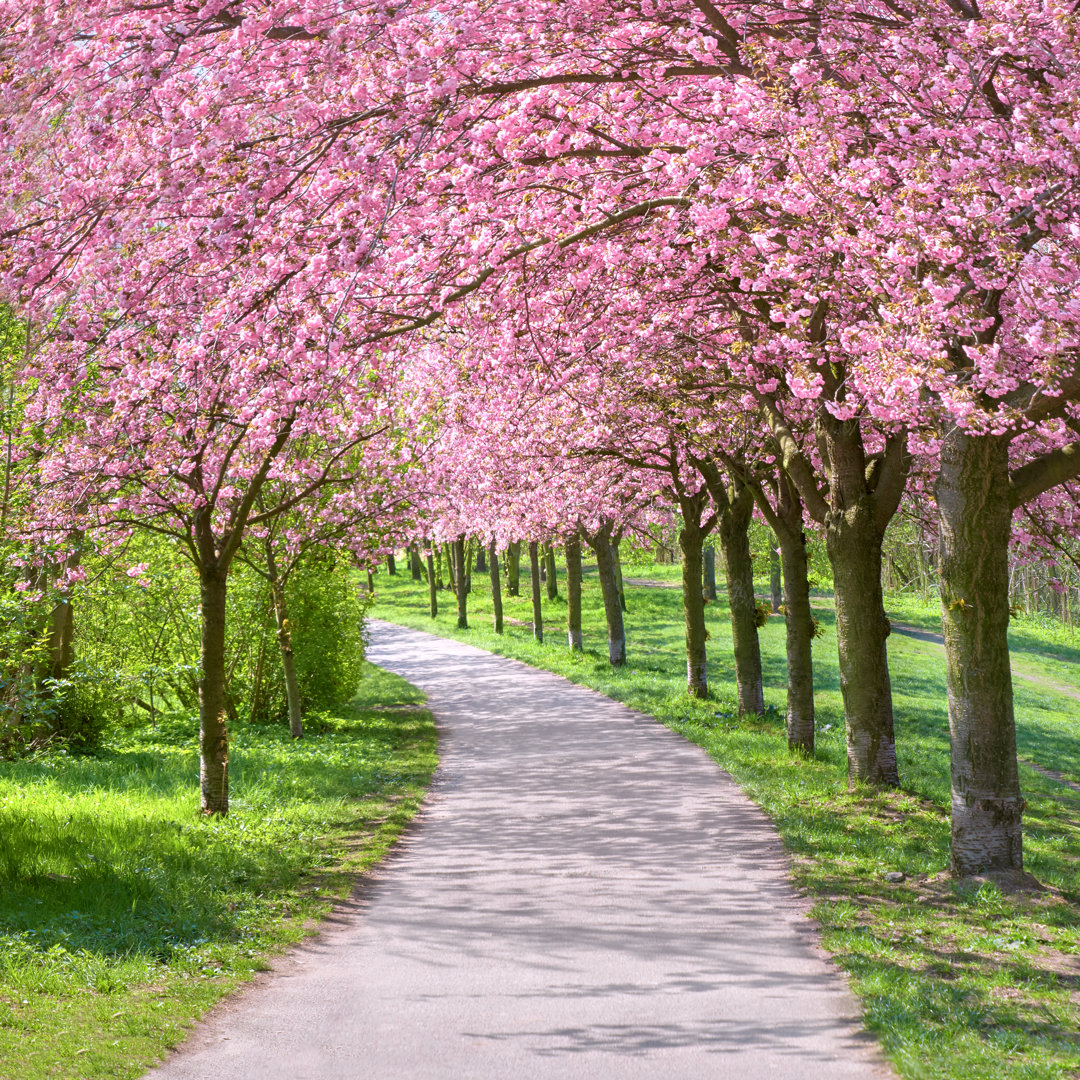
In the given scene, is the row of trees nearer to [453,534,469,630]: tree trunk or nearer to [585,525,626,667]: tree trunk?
[585,525,626,667]: tree trunk

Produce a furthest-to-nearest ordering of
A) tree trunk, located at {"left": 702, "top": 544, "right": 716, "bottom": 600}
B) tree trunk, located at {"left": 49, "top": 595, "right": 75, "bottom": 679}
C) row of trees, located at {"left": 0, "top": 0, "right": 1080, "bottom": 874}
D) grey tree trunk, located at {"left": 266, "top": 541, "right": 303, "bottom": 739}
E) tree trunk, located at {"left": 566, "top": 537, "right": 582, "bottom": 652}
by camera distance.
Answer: tree trunk, located at {"left": 702, "top": 544, "right": 716, "bottom": 600} < tree trunk, located at {"left": 566, "top": 537, "right": 582, "bottom": 652} < grey tree trunk, located at {"left": 266, "top": 541, "right": 303, "bottom": 739} < tree trunk, located at {"left": 49, "top": 595, "right": 75, "bottom": 679} < row of trees, located at {"left": 0, "top": 0, "right": 1080, "bottom": 874}

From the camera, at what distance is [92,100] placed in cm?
610

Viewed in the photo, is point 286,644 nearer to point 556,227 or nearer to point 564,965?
point 556,227

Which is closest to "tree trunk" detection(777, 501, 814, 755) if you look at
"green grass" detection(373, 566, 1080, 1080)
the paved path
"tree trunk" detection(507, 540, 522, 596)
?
"green grass" detection(373, 566, 1080, 1080)

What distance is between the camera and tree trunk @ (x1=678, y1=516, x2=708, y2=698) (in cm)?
1962

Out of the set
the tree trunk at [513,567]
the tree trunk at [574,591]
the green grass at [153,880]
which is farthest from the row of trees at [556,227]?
the tree trunk at [513,567]

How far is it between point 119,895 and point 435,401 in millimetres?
10984

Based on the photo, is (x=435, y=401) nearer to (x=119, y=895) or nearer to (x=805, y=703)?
(x=805, y=703)

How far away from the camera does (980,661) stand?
8180 mm

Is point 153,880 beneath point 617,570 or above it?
beneath

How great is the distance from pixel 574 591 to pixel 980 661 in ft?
66.3

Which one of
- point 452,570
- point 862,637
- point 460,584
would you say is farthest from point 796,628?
point 452,570

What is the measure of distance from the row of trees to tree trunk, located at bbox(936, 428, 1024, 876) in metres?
0.02

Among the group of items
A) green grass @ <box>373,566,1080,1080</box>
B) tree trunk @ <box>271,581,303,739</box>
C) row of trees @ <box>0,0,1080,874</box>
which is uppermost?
row of trees @ <box>0,0,1080,874</box>
